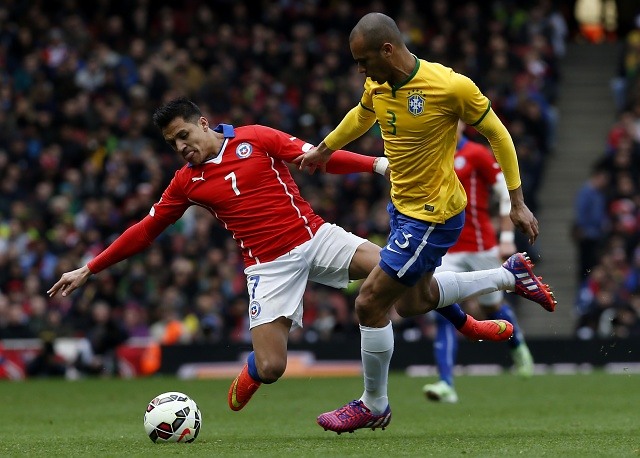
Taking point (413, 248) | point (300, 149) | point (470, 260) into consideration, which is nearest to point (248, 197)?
point (300, 149)

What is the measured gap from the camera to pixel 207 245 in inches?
816

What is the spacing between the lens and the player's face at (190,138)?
29.9ft

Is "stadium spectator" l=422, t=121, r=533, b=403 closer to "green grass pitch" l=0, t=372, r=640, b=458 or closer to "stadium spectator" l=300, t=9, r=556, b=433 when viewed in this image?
"green grass pitch" l=0, t=372, r=640, b=458

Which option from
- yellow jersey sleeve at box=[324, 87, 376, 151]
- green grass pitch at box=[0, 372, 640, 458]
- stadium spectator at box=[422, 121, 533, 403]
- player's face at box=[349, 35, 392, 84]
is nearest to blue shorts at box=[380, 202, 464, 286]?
yellow jersey sleeve at box=[324, 87, 376, 151]

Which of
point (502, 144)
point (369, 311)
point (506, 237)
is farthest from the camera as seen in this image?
point (506, 237)

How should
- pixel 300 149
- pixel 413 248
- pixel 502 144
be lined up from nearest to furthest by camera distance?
pixel 502 144 < pixel 413 248 < pixel 300 149

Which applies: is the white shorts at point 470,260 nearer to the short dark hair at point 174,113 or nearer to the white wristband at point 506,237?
the white wristband at point 506,237

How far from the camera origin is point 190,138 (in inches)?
A: 361

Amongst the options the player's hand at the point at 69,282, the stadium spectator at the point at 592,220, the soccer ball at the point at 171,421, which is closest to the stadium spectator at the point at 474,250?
the soccer ball at the point at 171,421

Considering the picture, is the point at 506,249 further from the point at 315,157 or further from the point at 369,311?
the point at 369,311

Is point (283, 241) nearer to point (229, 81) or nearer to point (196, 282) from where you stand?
point (196, 282)

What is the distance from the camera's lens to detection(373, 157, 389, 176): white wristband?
9273mm

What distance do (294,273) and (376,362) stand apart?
0.94 meters

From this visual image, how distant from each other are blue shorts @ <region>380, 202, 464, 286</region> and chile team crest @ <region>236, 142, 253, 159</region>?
51.3 inches
